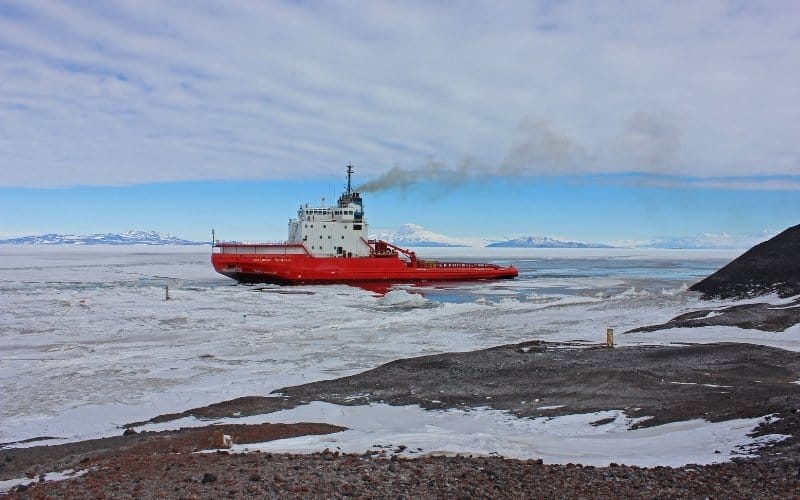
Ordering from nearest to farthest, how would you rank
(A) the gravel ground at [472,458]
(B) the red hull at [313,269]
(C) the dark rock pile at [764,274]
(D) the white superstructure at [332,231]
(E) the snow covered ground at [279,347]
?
(A) the gravel ground at [472,458] < (E) the snow covered ground at [279,347] < (C) the dark rock pile at [764,274] < (B) the red hull at [313,269] < (D) the white superstructure at [332,231]

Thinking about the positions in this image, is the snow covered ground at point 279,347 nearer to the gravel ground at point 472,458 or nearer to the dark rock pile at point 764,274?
the gravel ground at point 472,458

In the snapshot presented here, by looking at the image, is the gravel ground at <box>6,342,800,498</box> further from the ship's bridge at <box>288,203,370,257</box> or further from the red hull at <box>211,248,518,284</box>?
the ship's bridge at <box>288,203,370,257</box>

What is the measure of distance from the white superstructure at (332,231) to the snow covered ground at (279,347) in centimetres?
1064

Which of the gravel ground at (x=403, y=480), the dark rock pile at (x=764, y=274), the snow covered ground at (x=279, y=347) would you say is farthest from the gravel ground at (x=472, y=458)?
the dark rock pile at (x=764, y=274)

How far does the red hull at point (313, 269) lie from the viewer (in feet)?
132

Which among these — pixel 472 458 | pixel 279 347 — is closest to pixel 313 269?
pixel 279 347

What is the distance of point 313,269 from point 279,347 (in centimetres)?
2506

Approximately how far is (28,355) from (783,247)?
1105 inches

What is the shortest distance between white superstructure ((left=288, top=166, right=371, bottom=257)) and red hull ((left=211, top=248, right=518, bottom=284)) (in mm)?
1419

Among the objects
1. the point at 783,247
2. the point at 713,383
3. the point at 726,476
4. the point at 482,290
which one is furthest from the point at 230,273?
the point at 726,476

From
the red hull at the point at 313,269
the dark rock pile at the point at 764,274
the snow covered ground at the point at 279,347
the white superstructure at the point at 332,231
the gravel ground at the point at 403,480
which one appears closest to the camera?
the gravel ground at the point at 403,480

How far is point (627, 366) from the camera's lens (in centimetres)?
1252

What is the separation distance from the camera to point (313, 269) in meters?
41.1

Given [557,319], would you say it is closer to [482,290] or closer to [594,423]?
[594,423]
